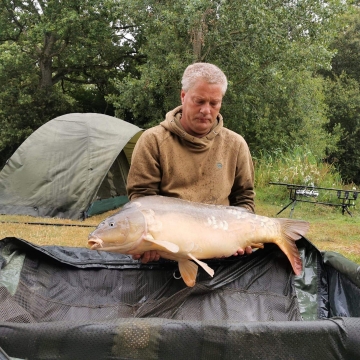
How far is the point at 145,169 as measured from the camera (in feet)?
7.56

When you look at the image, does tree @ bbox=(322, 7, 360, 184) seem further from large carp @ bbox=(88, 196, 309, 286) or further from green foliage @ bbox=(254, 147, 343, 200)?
large carp @ bbox=(88, 196, 309, 286)

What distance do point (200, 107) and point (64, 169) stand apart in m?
4.66

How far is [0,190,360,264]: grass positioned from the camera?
4967 mm

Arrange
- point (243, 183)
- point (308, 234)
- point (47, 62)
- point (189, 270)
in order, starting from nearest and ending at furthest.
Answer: point (189, 270) < point (243, 183) < point (308, 234) < point (47, 62)

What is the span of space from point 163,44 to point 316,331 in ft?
32.5

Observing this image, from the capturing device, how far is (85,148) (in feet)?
21.4

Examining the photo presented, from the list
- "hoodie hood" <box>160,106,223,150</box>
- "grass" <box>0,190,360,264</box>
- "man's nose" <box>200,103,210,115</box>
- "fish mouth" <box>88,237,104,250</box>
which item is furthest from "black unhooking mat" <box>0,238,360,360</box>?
"grass" <box>0,190,360,264</box>

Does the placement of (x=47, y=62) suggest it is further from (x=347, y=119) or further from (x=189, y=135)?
(x=189, y=135)

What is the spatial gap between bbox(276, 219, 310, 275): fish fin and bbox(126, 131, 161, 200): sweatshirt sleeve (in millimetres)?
688

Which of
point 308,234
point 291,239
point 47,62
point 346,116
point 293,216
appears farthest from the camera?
point 346,116

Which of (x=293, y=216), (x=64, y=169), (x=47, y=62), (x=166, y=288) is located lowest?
(x=293, y=216)

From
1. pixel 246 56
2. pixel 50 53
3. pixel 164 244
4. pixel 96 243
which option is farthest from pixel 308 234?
pixel 50 53

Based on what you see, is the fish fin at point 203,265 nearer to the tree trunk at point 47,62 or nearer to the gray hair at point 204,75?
the gray hair at point 204,75

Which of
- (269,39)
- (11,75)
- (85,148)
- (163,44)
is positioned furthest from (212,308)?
(11,75)
